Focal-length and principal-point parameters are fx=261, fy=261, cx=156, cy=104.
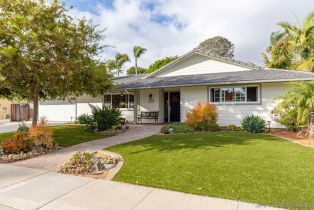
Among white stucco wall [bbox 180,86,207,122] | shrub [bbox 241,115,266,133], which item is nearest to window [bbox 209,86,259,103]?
white stucco wall [bbox 180,86,207,122]

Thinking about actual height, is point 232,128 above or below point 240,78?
below

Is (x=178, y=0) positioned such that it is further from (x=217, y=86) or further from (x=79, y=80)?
(x=79, y=80)

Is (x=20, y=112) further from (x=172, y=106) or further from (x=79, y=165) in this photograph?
(x=79, y=165)

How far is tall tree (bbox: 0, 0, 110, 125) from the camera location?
9.57 metres

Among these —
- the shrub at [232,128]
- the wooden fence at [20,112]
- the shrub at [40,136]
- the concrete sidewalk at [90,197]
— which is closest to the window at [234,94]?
the shrub at [232,128]

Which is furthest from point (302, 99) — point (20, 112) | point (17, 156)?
point (20, 112)

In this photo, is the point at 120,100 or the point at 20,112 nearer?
the point at 120,100

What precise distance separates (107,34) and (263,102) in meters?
9.75

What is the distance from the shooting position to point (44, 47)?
1020cm

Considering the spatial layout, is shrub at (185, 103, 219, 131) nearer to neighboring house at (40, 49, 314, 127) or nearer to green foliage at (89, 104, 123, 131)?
neighboring house at (40, 49, 314, 127)

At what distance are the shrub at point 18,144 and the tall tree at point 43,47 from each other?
95.8 inches

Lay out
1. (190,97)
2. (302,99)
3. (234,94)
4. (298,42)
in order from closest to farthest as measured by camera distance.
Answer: (302,99), (234,94), (190,97), (298,42)

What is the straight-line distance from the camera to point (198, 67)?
1955 centimetres

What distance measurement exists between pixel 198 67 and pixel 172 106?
11.5 ft
